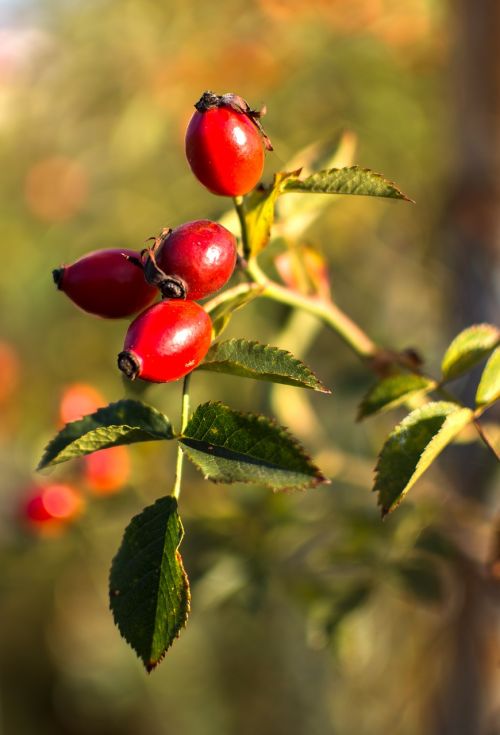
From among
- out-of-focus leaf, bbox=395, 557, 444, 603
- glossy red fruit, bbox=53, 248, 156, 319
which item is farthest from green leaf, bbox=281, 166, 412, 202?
out-of-focus leaf, bbox=395, 557, 444, 603

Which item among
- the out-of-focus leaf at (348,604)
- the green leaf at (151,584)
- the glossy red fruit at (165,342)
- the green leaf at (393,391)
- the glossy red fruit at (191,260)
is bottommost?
the out-of-focus leaf at (348,604)

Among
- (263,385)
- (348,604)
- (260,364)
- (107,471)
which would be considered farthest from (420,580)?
(260,364)

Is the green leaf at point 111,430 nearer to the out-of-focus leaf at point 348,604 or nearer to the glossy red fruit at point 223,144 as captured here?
the glossy red fruit at point 223,144

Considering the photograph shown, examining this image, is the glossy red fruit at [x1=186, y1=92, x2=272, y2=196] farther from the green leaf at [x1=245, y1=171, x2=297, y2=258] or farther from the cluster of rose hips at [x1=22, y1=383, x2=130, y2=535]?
the cluster of rose hips at [x1=22, y1=383, x2=130, y2=535]

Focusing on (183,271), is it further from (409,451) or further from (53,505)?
(53,505)

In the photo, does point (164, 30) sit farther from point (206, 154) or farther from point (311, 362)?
point (206, 154)

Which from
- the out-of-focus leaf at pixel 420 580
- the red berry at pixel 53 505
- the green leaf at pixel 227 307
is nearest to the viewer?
the green leaf at pixel 227 307

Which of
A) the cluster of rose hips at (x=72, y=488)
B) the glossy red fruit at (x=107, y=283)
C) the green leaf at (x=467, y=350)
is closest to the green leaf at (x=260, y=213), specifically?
the glossy red fruit at (x=107, y=283)
